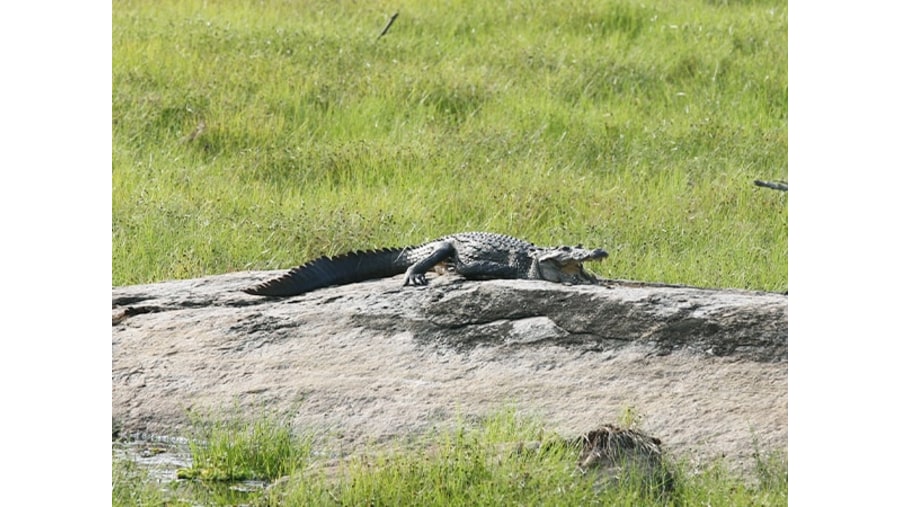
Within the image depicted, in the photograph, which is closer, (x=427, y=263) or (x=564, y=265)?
(x=564, y=265)

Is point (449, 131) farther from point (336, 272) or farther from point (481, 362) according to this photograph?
point (481, 362)

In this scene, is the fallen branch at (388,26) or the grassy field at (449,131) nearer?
the grassy field at (449,131)

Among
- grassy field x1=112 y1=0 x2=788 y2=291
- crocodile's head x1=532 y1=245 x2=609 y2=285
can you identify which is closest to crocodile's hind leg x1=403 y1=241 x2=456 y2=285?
crocodile's head x1=532 y1=245 x2=609 y2=285

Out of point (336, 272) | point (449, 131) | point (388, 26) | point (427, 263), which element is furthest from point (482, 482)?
point (388, 26)

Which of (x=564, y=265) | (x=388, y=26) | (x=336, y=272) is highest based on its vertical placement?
(x=564, y=265)

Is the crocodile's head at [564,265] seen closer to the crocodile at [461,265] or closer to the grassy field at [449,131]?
the crocodile at [461,265]

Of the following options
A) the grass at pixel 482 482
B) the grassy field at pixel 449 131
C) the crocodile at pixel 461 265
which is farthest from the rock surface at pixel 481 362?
Answer: the grassy field at pixel 449 131

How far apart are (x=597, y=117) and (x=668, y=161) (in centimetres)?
111

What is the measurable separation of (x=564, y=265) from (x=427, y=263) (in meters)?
0.78

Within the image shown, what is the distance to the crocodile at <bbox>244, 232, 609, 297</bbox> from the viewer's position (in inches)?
288

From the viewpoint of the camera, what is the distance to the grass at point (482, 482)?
5656 mm

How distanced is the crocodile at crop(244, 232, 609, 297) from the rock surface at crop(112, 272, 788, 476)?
0.27 meters

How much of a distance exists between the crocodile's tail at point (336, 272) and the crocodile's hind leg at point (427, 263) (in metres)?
0.28

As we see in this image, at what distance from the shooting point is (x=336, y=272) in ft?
25.6
